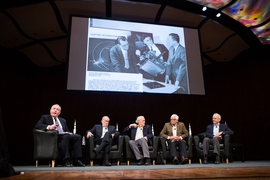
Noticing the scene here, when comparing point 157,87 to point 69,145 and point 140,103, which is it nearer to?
point 69,145

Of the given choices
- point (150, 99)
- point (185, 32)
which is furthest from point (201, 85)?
point (150, 99)

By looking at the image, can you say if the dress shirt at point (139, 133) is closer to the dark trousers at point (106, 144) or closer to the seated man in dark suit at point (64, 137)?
the dark trousers at point (106, 144)

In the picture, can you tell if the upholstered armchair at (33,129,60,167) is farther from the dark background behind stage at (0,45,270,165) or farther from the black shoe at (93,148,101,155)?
the dark background behind stage at (0,45,270,165)

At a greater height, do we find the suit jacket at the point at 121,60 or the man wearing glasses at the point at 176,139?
the suit jacket at the point at 121,60

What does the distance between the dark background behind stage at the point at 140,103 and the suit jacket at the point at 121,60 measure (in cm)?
172

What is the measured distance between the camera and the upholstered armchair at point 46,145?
146 inches

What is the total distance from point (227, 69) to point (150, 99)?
8.13 ft

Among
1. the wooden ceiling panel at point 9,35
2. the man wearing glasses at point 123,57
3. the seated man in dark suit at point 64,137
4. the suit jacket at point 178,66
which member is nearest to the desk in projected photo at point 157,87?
the suit jacket at point 178,66

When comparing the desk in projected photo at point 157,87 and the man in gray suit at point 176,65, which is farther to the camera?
the man in gray suit at point 176,65

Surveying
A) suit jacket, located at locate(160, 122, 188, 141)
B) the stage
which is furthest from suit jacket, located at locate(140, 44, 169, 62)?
the stage

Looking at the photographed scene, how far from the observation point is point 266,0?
4.69 metres

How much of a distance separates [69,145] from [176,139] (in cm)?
190

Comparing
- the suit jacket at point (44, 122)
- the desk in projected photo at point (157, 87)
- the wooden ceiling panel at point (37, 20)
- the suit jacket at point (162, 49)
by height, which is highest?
the wooden ceiling panel at point (37, 20)

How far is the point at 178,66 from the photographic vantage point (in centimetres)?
442
